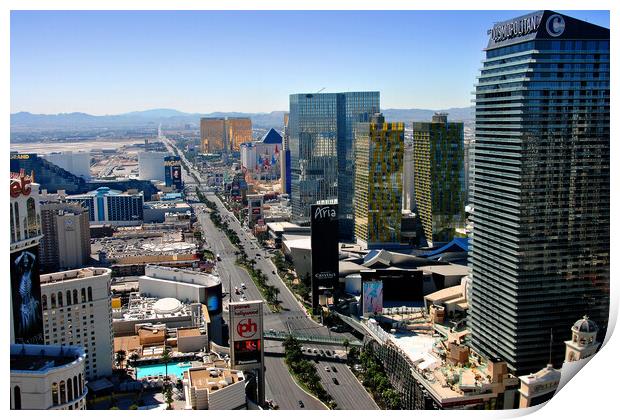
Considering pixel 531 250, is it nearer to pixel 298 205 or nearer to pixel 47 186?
pixel 298 205

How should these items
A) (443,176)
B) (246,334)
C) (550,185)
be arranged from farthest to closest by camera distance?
1. (443,176)
2. (550,185)
3. (246,334)

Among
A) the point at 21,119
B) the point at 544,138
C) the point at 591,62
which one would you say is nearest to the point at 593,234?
the point at 544,138

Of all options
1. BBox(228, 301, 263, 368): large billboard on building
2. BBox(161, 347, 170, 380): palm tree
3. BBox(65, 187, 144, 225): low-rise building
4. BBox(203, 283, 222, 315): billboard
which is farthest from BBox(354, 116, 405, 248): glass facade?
BBox(65, 187, 144, 225): low-rise building

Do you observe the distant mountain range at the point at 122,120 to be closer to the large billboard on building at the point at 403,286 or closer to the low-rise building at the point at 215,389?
the large billboard on building at the point at 403,286

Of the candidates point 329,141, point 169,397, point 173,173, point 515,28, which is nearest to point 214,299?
point 169,397

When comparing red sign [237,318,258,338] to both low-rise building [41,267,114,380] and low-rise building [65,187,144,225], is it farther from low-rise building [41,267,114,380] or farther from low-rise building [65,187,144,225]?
low-rise building [65,187,144,225]

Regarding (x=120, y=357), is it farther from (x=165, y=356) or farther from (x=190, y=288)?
(x=190, y=288)

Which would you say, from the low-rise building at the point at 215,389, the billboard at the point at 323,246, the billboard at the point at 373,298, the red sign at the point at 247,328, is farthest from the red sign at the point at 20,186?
the billboard at the point at 373,298

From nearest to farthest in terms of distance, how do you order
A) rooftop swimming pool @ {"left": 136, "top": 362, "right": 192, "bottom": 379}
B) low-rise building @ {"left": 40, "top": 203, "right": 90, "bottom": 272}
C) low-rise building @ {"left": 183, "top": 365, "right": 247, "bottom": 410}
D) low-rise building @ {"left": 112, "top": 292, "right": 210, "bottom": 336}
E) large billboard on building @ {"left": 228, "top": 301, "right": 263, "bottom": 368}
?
1. low-rise building @ {"left": 183, "top": 365, "right": 247, "bottom": 410}
2. large billboard on building @ {"left": 228, "top": 301, "right": 263, "bottom": 368}
3. rooftop swimming pool @ {"left": 136, "top": 362, "right": 192, "bottom": 379}
4. low-rise building @ {"left": 112, "top": 292, "right": 210, "bottom": 336}
5. low-rise building @ {"left": 40, "top": 203, "right": 90, "bottom": 272}
